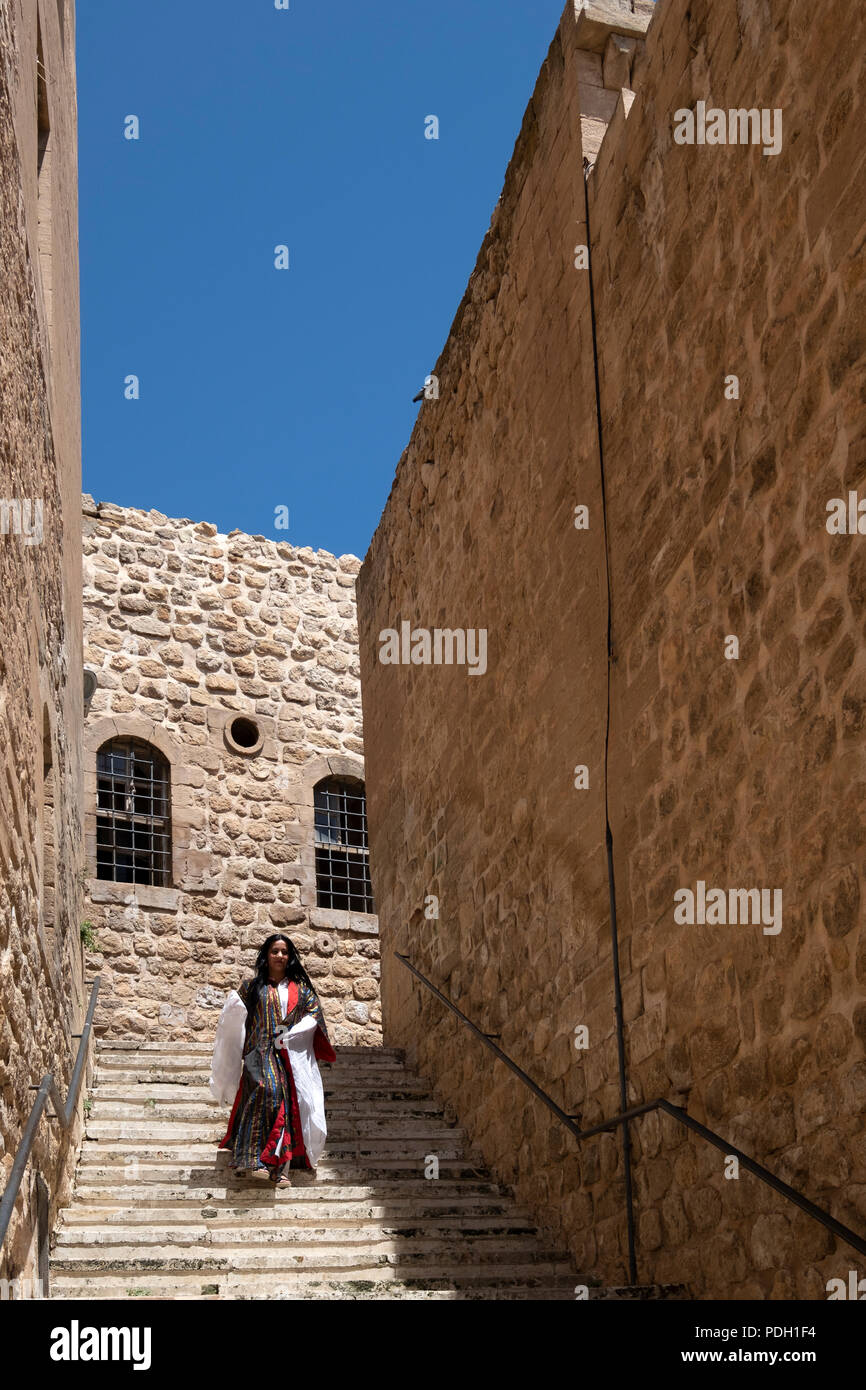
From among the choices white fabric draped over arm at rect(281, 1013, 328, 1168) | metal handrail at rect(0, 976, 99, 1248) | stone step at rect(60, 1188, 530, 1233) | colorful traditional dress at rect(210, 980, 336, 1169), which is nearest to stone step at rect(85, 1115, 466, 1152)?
colorful traditional dress at rect(210, 980, 336, 1169)

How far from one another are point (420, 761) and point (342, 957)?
182 inches

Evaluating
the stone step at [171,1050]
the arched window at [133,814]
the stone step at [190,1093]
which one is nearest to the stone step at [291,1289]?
the stone step at [190,1093]

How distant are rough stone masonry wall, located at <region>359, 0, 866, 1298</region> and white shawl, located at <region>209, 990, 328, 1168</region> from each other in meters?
0.97

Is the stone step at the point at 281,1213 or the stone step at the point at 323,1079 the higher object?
the stone step at the point at 323,1079

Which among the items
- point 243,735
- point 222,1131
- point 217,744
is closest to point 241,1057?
point 222,1131

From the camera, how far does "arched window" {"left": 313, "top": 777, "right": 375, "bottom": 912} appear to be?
14.8 m

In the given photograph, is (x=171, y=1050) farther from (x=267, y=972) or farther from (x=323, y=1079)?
(x=267, y=972)

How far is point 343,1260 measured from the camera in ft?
20.9

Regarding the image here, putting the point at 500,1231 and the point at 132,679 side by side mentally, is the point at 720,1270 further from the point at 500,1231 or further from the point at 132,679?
the point at 132,679

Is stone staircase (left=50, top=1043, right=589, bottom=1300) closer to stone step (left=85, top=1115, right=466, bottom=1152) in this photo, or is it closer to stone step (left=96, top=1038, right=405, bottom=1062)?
stone step (left=85, top=1115, right=466, bottom=1152)

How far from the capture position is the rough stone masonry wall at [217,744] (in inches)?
526

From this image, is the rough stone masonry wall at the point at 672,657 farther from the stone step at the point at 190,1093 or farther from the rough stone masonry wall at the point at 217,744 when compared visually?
the rough stone masonry wall at the point at 217,744

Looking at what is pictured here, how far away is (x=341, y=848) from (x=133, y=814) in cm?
215

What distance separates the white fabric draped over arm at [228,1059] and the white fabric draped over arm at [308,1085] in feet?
0.80
